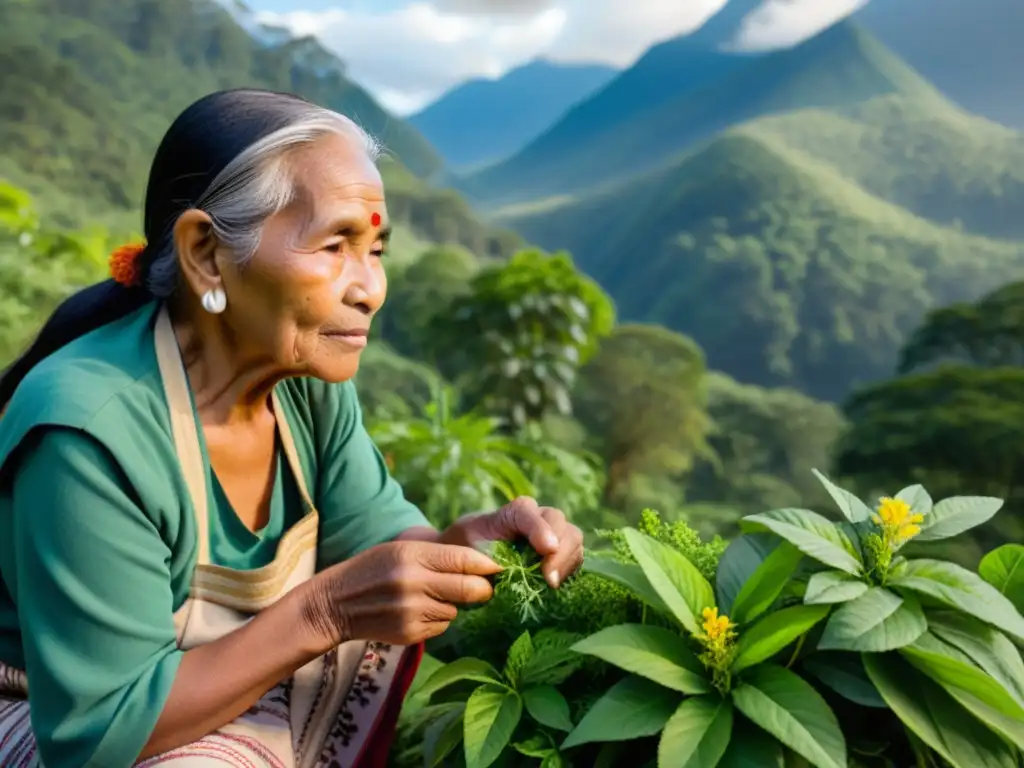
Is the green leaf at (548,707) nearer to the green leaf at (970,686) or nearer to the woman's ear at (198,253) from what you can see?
the green leaf at (970,686)

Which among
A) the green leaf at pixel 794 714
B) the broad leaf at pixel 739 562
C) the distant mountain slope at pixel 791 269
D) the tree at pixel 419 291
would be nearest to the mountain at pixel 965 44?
the distant mountain slope at pixel 791 269

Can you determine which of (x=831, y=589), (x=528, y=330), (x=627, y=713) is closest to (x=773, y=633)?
(x=831, y=589)

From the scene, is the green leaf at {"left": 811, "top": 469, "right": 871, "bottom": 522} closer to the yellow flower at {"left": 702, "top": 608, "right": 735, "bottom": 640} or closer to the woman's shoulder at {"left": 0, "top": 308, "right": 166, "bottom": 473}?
the yellow flower at {"left": 702, "top": 608, "right": 735, "bottom": 640}

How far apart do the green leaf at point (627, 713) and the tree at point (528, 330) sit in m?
2.86

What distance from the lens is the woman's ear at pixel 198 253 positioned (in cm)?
104

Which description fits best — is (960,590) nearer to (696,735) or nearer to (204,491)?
(696,735)

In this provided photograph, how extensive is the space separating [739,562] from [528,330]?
9.23ft

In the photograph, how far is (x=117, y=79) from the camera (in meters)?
7.01

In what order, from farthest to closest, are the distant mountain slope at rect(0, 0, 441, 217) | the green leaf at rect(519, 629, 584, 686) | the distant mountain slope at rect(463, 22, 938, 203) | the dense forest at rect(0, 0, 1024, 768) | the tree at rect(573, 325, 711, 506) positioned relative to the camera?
the distant mountain slope at rect(463, 22, 938, 203) → the distant mountain slope at rect(0, 0, 441, 217) → the tree at rect(573, 325, 711, 506) → the green leaf at rect(519, 629, 584, 686) → the dense forest at rect(0, 0, 1024, 768)

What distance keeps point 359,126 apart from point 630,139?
8993 millimetres

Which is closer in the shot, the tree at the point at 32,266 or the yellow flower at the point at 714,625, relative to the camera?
the yellow flower at the point at 714,625

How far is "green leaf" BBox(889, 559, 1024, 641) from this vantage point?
101 centimetres

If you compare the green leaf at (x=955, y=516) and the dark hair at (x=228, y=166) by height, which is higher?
the dark hair at (x=228, y=166)

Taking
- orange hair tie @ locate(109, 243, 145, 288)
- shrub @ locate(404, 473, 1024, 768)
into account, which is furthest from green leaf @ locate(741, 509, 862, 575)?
orange hair tie @ locate(109, 243, 145, 288)
